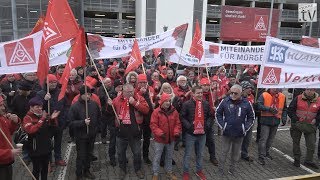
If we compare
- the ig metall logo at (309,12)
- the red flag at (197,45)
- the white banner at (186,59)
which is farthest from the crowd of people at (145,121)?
the ig metall logo at (309,12)

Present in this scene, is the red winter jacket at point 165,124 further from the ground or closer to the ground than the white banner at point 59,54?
closer to the ground

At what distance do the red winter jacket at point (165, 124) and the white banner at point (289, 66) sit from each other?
5.92ft

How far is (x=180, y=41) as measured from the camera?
947 centimetres

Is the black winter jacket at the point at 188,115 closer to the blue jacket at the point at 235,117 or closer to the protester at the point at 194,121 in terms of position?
the protester at the point at 194,121

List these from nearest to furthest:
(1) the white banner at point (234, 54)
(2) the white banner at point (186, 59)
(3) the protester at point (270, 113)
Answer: (3) the protester at point (270, 113) → (1) the white banner at point (234, 54) → (2) the white banner at point (186, 59)

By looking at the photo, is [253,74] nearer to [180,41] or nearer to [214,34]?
[180,41]

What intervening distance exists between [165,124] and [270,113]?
2433 millimetres

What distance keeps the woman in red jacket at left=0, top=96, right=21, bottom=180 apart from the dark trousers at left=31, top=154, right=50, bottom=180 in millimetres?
577

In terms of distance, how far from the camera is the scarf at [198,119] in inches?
235

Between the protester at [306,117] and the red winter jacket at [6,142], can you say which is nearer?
the red winter jacket at [6,142]

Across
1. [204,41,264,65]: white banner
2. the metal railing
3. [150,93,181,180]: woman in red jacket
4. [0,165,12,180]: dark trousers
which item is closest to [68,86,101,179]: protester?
[150,93,181,180]: woman in red jacket

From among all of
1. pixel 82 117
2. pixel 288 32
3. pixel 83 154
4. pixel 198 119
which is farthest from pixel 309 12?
pixel 288 32

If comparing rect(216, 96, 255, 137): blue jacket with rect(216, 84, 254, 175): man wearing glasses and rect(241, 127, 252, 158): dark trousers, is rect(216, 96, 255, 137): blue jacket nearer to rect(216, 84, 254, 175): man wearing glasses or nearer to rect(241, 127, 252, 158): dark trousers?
rect(216, 84, 254, 175): man wearing glasses

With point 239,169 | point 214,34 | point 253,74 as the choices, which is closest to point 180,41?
point 253,74
